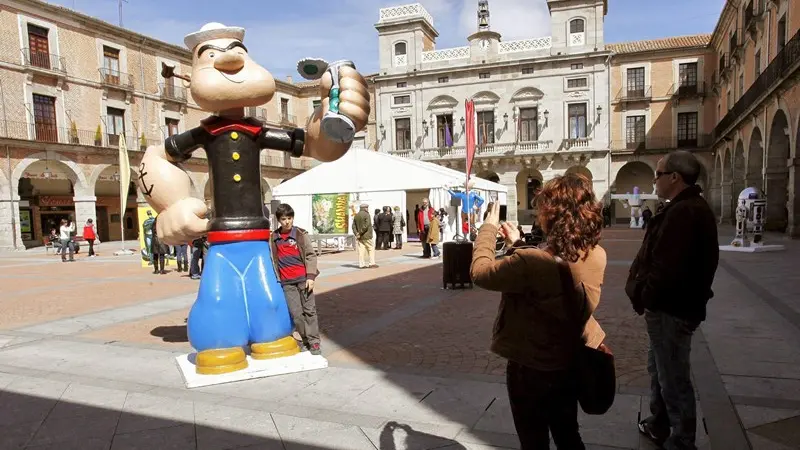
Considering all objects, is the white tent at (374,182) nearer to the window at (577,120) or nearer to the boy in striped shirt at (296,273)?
the boy in striped shirt at (296,273)

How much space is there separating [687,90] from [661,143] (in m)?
3.38

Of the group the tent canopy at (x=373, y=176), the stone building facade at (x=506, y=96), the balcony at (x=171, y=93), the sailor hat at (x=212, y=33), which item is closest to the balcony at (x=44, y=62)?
the balcony at (x=171, y=93)

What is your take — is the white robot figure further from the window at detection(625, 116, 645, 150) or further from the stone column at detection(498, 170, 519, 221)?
the window at detection(625, 116, 645, 150)

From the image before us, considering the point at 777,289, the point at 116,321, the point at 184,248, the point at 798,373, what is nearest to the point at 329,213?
the point at 184,248

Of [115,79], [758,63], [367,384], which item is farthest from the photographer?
[115,79]

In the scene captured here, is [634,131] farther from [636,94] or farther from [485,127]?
[485,127]

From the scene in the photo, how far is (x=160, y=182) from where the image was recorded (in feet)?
14.3

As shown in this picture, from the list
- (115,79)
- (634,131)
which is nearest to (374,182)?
(115,79)

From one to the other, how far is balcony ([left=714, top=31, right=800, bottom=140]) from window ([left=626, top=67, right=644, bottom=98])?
27.0 feet

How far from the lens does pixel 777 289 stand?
7008mm

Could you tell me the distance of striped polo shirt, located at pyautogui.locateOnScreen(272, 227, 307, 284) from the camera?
4.67m

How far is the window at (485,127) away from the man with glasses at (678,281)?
95.2 ft

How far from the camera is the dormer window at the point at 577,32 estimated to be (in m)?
28.8

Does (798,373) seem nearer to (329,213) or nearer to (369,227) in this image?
(369,227)
